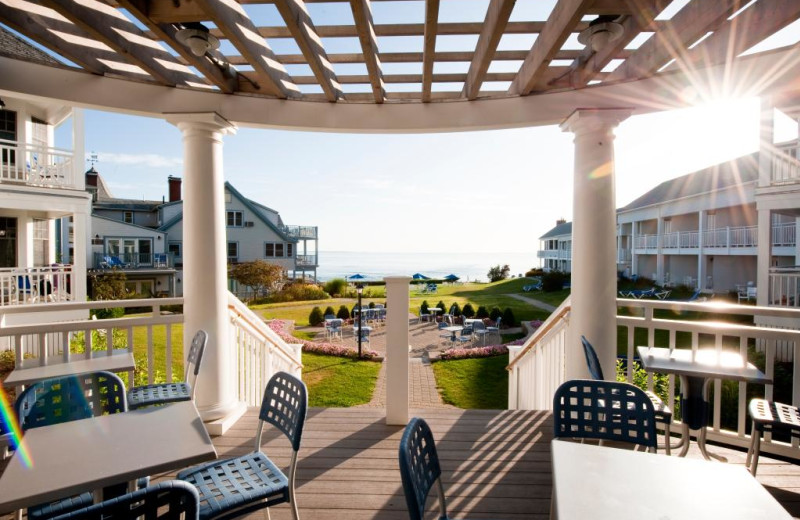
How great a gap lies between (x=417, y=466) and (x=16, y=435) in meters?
1.96


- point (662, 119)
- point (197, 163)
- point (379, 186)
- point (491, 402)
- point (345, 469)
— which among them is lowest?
point (491, 402)

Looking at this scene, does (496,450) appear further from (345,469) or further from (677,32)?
(677,32)

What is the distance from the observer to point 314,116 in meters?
3.90

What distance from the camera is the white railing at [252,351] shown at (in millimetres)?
4184

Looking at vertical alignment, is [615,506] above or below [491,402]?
above

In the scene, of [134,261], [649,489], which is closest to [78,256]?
[649,489]

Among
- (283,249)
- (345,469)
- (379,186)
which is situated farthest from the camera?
(379,186)

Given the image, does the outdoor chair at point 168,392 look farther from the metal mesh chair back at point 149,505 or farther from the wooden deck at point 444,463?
the metal mesh chair back at point 149,505

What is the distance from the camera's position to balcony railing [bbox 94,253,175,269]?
69.6 ft

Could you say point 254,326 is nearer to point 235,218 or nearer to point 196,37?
point 196,37

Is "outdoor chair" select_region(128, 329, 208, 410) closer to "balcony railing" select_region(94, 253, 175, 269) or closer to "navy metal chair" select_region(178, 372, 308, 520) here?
"navy metal chair" select_region(178, 372, 308, 520)

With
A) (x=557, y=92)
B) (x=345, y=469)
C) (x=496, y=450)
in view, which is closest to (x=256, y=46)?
(x=557, y=92)

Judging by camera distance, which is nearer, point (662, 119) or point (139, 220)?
point (662, 119)

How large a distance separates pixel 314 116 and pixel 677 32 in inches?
114
